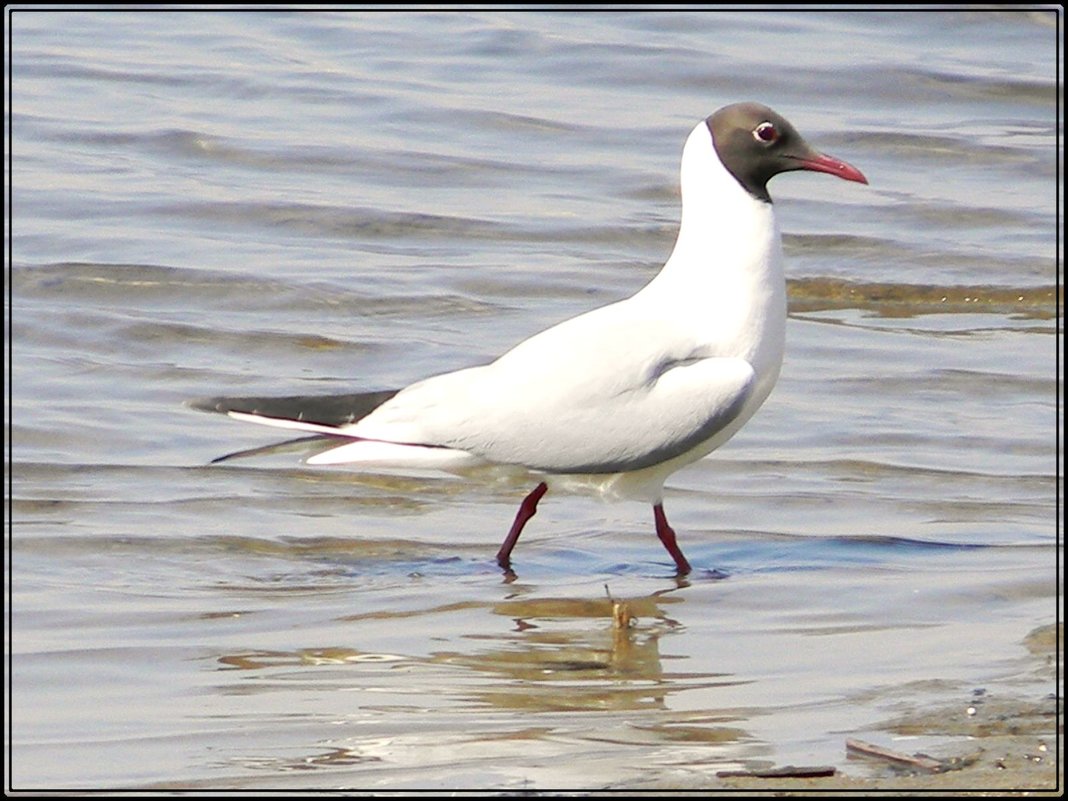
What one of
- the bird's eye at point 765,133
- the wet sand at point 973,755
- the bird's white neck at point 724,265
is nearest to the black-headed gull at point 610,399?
the bird's white neck at point 724,265

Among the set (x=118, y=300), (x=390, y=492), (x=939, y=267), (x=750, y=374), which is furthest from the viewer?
(x=939, y=267)

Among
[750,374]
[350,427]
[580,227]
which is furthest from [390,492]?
[580,227]

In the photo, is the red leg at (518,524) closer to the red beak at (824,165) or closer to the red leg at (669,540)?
the red leg at (669,540)

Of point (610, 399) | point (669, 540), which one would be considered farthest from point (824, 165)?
point (669, 540)

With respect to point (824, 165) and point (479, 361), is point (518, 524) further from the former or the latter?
point (479, 361)

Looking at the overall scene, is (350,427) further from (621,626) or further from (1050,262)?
(1050,262)

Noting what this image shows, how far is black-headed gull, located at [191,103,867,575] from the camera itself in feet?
20.2

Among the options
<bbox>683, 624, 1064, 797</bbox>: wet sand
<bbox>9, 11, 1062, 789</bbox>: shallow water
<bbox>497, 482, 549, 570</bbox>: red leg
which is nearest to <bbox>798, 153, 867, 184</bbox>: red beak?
<bbox>9, 11, 1062, 789</bbox>: shallow water

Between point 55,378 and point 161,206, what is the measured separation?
2999mm

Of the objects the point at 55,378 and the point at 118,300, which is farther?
the point at 118,300

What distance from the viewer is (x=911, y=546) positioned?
21.0 ft

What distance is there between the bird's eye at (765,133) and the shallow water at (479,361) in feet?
4.28

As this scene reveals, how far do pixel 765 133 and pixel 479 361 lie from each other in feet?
7.80

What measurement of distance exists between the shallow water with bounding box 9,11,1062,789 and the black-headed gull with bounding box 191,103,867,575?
1.12 ft
